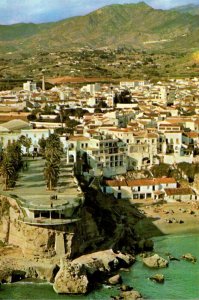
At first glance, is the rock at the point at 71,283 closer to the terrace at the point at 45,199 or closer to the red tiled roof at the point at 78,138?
the terrace at the point at 45,199

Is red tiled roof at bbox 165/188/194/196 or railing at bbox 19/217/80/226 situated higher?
railing at bbox 19/217/80/226

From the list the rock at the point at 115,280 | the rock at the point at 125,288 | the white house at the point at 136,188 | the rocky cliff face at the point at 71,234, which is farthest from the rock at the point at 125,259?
the white house at the point at 136,188

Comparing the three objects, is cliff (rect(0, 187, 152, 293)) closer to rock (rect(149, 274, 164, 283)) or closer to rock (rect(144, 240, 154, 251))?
rock (rect(144, 240, 154, 251))

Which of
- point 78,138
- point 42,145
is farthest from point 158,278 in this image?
point 42,145

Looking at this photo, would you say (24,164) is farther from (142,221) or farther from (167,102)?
(167,102)

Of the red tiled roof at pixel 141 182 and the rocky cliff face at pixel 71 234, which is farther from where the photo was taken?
the red tiled roof at pixel 141 182

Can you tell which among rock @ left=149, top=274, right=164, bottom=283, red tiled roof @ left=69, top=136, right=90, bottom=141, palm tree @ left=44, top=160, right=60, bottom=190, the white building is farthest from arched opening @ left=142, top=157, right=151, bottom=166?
the white building
